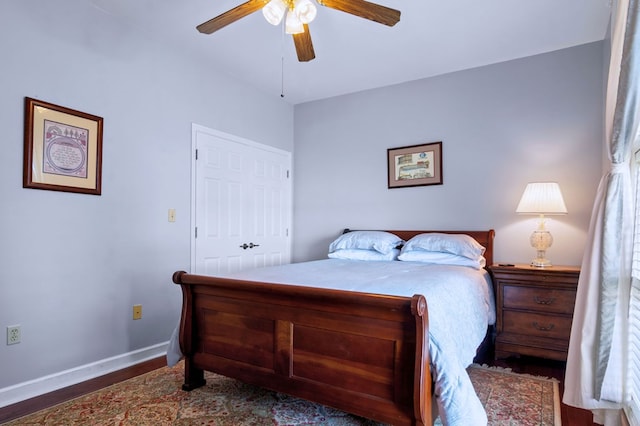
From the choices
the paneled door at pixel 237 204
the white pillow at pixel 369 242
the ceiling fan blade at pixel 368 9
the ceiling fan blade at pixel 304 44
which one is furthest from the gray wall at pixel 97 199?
the ceiling fan blade at pixel 368 9

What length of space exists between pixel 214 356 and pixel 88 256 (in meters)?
1.18

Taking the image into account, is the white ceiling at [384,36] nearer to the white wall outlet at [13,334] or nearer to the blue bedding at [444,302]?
the blue bedding at [444,302]

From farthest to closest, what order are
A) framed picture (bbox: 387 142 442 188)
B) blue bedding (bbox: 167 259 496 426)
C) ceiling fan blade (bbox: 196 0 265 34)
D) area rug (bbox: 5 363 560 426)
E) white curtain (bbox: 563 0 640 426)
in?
framed picture (bbox: 387 142 442 188) → ceiling fan blade (bbox: 196 0 265 34) → area rug (bbox: 5 363 560 426) → white curtain (bbox: 563 0 640 426) → blue bedding (bbox: 167 259 496 426)

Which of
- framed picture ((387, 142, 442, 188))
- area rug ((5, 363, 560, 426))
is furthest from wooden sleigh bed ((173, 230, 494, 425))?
framed picture ((387, 142, 442, 188))

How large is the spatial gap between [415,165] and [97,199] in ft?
9.44

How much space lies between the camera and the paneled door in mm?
3436

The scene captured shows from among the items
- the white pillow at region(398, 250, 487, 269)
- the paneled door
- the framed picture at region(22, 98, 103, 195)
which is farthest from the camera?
the paneled door

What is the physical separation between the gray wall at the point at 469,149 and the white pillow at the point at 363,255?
0.54 m

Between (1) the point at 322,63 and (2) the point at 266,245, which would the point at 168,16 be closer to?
(1) the point at 322,63

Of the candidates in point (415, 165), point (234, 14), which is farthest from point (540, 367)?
point (234, 14)

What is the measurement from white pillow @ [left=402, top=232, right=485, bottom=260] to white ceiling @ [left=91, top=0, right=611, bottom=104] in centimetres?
163

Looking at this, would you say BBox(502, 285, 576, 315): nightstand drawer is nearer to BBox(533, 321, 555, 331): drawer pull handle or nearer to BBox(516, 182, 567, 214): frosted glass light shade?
BBox(533, 321, 555, 331): drawer pull handle

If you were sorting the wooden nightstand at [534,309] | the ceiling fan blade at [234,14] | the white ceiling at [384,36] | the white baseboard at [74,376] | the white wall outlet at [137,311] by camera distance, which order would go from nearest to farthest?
1. the ceiling fan blade at [234,14]
2. the white baseboard at [74,376]
3. the white ceiling at [384,36]
4. the wooden nightstand at [534,309]
5. the white wall outlet at [137,311]

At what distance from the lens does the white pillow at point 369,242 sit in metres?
3.52
